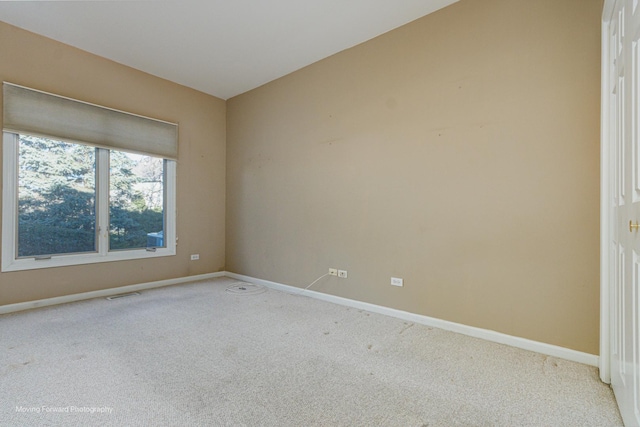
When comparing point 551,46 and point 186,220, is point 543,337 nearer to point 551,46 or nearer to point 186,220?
point 551,46

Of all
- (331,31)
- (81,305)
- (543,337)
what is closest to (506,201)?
(543,337)

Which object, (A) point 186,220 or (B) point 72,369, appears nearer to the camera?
(B) point 72,369

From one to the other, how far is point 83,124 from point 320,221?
3.07 m

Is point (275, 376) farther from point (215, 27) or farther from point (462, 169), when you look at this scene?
point (215, 27)

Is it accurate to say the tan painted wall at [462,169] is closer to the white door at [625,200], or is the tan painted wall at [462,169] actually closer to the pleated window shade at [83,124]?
the white door at [625,200]

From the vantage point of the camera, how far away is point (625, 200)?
4.88ft

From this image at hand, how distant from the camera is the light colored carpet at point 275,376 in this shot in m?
1.56

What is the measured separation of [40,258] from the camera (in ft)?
11.0

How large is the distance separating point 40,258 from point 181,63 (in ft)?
9.28

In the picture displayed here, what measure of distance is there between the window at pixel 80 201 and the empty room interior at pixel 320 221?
0.08 ft

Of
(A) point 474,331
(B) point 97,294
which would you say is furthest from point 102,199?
(A) point 474,331

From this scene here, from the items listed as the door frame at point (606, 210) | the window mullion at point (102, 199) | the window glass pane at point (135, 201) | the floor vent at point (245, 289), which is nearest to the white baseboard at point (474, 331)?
the door frame at point (606, 210)

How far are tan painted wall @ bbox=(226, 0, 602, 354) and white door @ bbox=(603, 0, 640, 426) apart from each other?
0.37 m

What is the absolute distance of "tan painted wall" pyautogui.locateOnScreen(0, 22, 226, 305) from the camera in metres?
3.22
